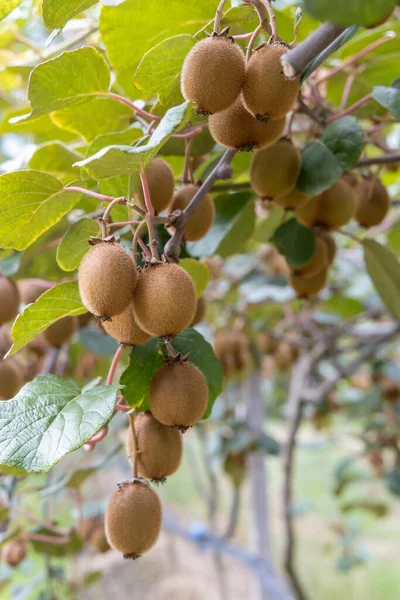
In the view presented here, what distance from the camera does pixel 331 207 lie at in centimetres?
85

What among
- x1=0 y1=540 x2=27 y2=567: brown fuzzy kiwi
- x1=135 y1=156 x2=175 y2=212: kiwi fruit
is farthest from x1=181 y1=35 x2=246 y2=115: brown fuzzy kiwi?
x1=0 y1=540 x2=27 y2=567: brown fuzzy kiwi

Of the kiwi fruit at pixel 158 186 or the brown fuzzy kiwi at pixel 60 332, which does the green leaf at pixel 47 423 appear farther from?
Answer: the brown fuzzy kiwi at pixel 60 332

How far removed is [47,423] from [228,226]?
0.51 meters

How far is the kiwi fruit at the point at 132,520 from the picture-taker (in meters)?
0.66

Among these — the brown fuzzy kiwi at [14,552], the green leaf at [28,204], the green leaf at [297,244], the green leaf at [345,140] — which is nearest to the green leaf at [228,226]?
the green leaf at [297,244]

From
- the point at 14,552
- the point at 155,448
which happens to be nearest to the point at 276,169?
the point at 155,448

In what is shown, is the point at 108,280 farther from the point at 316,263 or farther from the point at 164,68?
the point at 316,263

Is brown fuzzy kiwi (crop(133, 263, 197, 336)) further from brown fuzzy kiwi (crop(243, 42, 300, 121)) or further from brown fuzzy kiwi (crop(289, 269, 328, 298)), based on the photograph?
brown fuzzy kiwi (crop(289, 269, 328, 298))

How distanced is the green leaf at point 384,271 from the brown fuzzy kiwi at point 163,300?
57 cm

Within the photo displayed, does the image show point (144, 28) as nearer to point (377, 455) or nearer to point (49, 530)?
point (49, 530)

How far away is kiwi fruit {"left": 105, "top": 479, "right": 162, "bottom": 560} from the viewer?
66cm

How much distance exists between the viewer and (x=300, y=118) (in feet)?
3.46

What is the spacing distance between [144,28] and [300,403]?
155 centimetres

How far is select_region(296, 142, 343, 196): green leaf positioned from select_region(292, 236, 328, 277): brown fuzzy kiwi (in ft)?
0.60
